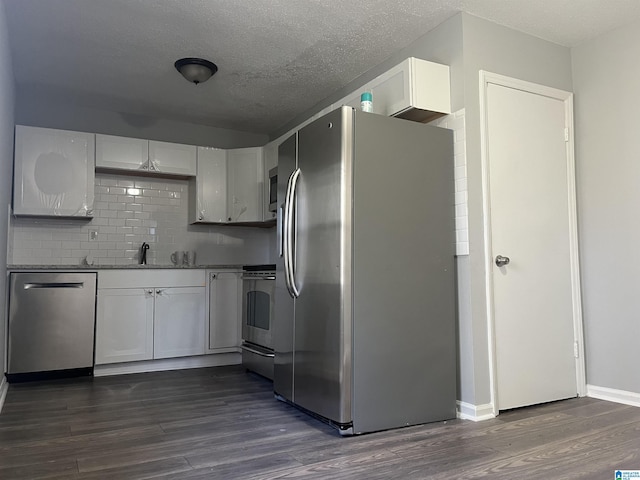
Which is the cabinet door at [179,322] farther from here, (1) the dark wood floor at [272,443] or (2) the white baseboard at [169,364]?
(1) the dark wood floor at [272,443]

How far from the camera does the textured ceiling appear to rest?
276 cm

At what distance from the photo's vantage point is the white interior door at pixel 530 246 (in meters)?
2.82

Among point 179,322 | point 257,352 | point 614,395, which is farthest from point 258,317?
point 614,395

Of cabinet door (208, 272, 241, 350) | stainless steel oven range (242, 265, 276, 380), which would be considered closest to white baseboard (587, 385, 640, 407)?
stainless steel oven range (242, 265, 276, 380)

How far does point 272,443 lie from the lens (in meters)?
2.27

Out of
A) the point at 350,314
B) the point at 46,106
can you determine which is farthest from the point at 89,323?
the point at 350,314

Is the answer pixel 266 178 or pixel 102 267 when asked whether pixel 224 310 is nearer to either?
pixel 102 267

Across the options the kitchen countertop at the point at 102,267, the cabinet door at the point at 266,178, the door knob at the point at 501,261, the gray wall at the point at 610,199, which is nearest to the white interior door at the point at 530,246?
the door knob at the point at 501,261

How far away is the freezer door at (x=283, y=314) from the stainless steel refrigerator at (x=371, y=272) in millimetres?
41

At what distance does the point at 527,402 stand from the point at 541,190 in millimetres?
1311

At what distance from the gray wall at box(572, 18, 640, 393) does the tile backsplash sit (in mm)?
3131

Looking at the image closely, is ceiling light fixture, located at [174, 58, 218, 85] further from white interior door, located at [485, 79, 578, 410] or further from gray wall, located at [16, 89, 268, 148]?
white interior door, located at [485, 79, 578, 410]

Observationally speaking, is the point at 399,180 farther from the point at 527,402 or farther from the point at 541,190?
the point at 527,402

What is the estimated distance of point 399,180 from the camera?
8.57ft
